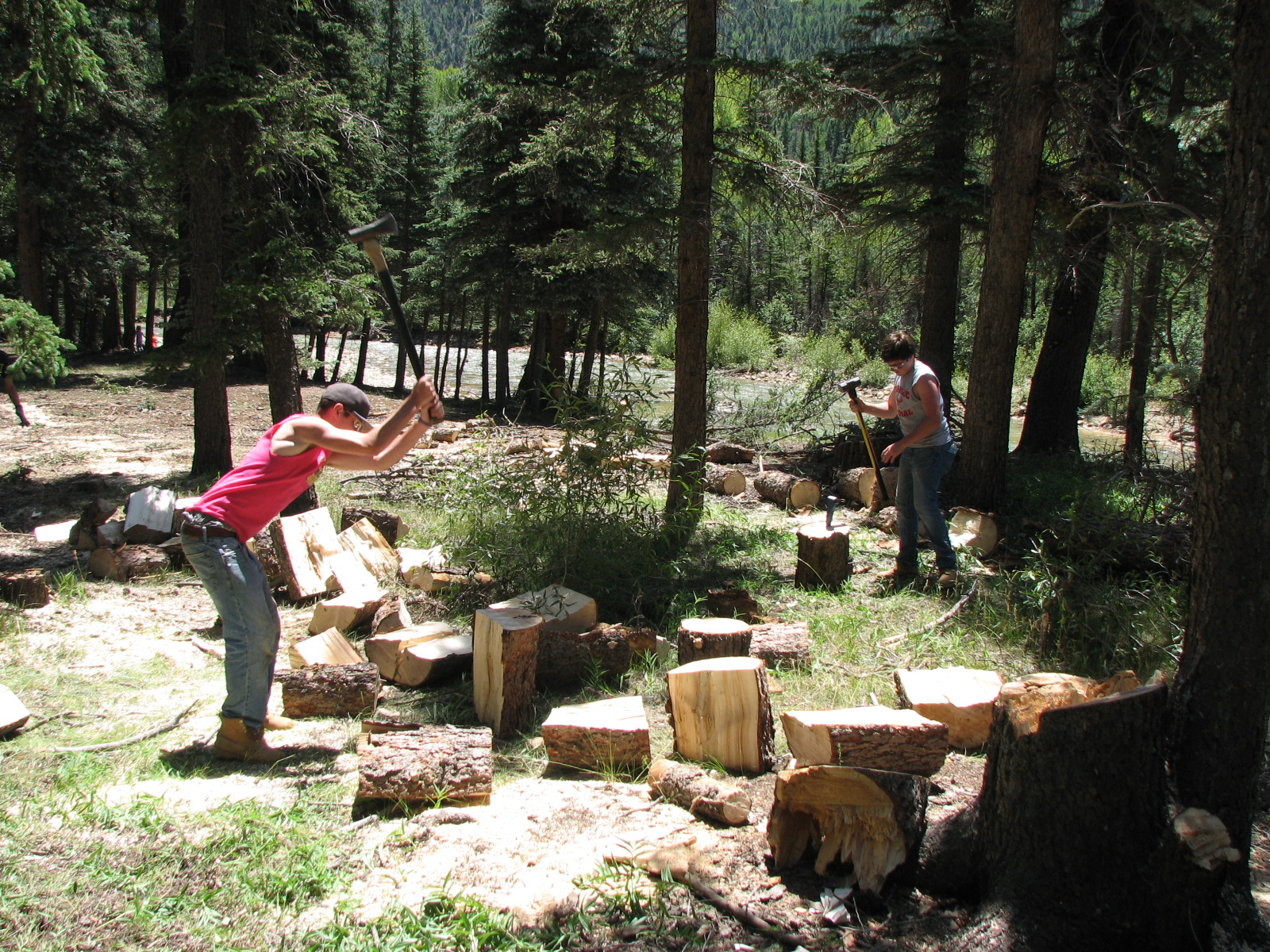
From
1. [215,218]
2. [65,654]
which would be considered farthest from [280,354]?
[65,654]

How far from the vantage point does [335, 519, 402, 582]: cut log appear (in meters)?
6.55

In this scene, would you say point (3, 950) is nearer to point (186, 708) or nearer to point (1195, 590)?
point (186, 708)

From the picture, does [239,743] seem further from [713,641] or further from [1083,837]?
[1083,837]

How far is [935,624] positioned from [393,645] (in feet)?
10.9

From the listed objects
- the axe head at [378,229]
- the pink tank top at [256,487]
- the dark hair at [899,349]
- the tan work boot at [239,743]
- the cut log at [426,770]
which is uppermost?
the axe head at [378,229]

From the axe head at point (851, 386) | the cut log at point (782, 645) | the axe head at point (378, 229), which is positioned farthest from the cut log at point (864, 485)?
the axe head at point (378, 229)

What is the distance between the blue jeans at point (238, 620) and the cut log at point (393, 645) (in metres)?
1.02

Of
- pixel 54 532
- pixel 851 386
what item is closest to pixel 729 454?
pixel 851 386

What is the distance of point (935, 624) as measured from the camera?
540 cm

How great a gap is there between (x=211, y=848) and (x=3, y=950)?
62 centimetres

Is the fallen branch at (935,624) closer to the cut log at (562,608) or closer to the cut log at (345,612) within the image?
the cut log at (562,608)

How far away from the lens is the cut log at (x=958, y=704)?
12.5 feet

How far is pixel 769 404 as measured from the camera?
12398mm

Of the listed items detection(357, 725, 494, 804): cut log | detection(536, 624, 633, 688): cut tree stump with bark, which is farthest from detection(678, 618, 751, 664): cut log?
detection(357, 725, 494, 804): cut log
